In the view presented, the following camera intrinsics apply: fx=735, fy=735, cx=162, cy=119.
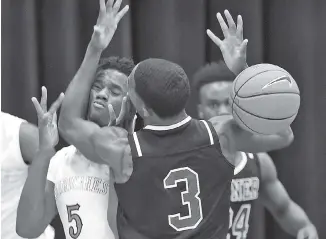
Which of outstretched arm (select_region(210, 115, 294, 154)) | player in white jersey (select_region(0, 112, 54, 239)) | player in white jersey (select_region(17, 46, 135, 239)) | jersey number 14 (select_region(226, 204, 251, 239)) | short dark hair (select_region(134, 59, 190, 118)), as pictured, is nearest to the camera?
short dark hair (select_region(134, 59, 190, 118))

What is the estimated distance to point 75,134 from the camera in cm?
228

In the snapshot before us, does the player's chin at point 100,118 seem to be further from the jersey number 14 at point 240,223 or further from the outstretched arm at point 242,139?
the jersey number 14 at point 240,223

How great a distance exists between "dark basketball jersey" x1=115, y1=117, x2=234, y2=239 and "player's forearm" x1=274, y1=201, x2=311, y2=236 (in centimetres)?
116

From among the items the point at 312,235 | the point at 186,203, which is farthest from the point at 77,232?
the point at 312,235

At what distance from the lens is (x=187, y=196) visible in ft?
7.07

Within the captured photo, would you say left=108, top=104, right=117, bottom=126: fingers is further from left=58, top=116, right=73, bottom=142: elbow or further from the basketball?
the basketball

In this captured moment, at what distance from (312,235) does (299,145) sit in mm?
748

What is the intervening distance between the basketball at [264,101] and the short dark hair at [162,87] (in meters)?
0.18

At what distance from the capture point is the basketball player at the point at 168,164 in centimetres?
213

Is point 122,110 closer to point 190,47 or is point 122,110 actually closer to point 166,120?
point 166,120

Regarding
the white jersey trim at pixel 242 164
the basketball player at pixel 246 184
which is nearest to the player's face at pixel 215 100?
the basketball player at pixel 246 184

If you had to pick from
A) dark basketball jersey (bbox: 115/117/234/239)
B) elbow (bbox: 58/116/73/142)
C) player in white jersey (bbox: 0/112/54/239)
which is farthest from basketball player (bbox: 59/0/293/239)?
player in white jersey (bbox: 0/112/54/239)

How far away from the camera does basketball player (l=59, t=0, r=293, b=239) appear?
2135 millimetres

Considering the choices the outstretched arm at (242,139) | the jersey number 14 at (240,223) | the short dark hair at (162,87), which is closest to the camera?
the short dark hair at (162,87)
